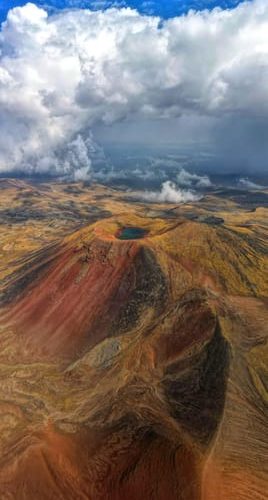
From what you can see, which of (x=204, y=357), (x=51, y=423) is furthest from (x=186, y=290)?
(x=51, y=423)

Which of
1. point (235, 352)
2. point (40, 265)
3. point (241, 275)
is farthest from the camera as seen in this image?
point (40, 265)

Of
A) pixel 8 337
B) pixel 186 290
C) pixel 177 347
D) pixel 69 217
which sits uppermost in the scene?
pixel 186 290

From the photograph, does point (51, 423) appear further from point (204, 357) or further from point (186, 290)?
point (186, 290)

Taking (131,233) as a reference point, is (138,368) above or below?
below

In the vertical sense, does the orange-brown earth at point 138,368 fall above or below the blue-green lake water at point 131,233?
below

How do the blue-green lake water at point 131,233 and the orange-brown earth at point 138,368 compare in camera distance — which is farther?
the blue-green lake water at point 131,233

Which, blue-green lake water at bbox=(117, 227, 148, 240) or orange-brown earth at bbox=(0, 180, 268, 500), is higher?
blue-green lake water at bbox=(117, 227, 148, 240)

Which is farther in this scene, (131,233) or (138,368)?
(131,233)

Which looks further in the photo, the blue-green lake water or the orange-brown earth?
the blue-green lake water
